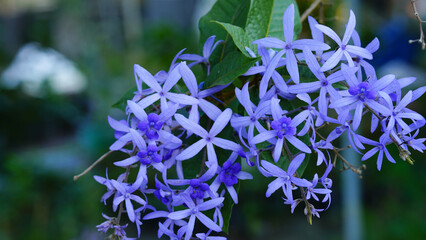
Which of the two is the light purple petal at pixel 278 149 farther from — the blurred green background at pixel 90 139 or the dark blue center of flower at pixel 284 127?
the blurred green background at pixel 90 139

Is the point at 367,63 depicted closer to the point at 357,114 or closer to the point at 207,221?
the point at 357,114

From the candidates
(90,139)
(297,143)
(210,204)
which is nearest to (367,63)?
(297,143)

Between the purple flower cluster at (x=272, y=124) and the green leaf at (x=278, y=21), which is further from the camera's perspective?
the green leaf at (x=278, y=21)

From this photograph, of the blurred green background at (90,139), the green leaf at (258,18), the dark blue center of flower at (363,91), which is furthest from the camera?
the blurred green background at (90,139)

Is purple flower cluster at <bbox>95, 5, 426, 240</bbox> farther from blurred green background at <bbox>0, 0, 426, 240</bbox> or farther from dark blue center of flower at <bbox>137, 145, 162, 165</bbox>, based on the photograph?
blurred green background at <bbox>0, 0, 426, 240</bbox>

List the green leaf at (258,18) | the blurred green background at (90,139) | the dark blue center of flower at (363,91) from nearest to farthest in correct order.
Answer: the dark blue center of flower at (363,91) → the green leaf at (258,18) → the blurred green background at (90,139)

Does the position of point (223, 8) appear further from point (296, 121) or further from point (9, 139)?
point (9, 139)

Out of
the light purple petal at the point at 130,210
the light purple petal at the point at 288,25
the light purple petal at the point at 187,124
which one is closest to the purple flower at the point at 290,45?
the light purple petal at the point at 288,25
